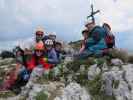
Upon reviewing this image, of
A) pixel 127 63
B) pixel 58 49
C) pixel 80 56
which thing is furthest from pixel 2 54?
pixel 127 63

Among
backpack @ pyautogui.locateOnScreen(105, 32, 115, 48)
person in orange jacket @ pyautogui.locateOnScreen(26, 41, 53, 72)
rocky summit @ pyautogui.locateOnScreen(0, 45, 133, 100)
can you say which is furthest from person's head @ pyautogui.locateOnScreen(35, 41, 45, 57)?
backpack @ pyautogui.locateOnScreen(105, 32, 115, 48)

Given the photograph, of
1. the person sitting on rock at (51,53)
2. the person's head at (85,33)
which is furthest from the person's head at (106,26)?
the person sitting on rock at (51,53)

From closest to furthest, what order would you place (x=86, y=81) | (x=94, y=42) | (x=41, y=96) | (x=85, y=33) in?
1. (x=41, y=96)
2. (x=86, y=81)
3. (x=94, y=42)
4. (x=85, y=33)

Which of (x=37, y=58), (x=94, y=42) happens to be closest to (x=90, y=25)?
(x=94, y=42)

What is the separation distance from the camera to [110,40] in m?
18.7

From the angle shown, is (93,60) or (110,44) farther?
(110,44)

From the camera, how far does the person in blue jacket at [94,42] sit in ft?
58.9

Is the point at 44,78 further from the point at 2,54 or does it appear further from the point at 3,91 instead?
the point at 2,54

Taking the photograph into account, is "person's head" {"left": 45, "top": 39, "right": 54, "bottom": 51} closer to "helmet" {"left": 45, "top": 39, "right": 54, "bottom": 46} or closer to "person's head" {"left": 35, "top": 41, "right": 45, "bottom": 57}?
"helmet" {"left": 45, "top": 39, "right": 54, "bottom": 46}

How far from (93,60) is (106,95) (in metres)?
2.28

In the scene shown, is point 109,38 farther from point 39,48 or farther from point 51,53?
point 39,48

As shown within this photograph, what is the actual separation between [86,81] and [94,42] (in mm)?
2749

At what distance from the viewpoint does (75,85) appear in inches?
612

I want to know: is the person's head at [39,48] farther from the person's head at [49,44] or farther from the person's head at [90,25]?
the person's head at [90,25]
